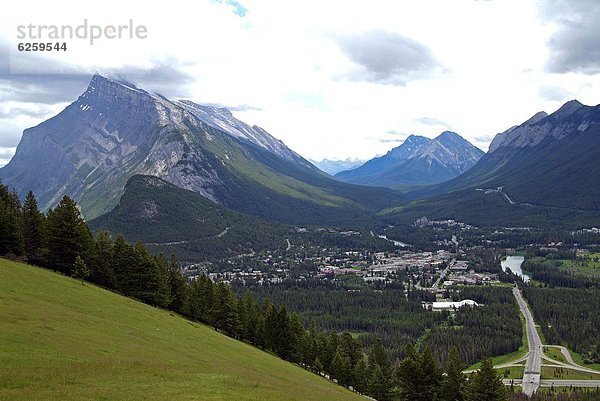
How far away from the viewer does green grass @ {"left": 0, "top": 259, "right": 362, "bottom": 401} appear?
3244 cm

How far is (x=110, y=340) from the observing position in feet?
152

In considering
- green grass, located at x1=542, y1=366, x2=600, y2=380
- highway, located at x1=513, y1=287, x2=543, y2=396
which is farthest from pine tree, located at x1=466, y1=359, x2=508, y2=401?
green grass, located at x1=542, y1=366, x2=600, y2=380

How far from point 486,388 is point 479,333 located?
106 metres

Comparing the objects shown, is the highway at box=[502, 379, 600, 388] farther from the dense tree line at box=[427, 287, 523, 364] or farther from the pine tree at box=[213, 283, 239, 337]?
the pine tree at box=[213, 283, 239, 337]

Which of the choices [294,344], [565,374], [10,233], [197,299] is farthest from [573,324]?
[10,233]

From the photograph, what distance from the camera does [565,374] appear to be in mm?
134375

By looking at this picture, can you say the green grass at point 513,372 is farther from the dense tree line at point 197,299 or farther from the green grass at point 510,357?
the dense tree line at point 197,299

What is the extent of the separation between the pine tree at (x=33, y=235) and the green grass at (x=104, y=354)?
53.0 feet

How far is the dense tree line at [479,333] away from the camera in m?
153

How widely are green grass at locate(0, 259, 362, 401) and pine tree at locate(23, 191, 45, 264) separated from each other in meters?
16.2

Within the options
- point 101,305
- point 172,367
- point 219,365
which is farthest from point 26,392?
point 101,305

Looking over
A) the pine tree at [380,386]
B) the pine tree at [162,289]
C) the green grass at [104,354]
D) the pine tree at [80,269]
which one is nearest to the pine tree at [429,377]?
the pine tree at [380,386]

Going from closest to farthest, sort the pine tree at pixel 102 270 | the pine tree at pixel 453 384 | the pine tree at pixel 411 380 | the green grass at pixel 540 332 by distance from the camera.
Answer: the pine tree at pixel 453 384 < the pine tree at pixel 411 380 < the pine tree at pixel 102 270 < the green grass at pixel 540 332

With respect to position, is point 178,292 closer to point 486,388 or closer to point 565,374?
point 486,388
